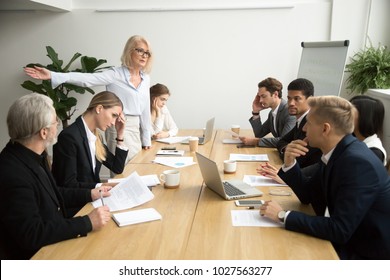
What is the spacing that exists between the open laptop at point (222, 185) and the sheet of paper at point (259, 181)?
0.28 ft

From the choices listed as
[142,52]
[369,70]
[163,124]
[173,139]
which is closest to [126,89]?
[142,52]

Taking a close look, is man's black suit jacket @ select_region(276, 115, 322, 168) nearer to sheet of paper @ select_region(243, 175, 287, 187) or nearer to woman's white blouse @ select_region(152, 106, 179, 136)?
sheet of paper @ select_region(243, 175, 287, 187)

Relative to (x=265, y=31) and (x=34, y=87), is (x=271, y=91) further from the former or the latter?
(x=34, y=87)

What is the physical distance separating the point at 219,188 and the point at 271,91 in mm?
1808

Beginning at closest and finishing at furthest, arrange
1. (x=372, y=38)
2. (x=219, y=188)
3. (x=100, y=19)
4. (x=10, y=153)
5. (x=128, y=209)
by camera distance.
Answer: (x=10, y=153) < (x=128, y=209) < (x=219, y=188) < (x=372, y=38) < (x=100, y=19)

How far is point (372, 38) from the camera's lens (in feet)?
15.0

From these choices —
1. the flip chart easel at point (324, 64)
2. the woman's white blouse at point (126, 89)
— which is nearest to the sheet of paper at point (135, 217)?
the woman's white blouse at point (126, 89)

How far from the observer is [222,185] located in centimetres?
201

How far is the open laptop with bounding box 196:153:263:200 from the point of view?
202cm

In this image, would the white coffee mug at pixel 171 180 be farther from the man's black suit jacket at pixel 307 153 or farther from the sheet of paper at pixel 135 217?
the man's black suit jacket at pixel 307 153

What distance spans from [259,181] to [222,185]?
0.42 m

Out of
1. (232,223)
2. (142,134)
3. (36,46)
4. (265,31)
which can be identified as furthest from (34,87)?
(232,223)

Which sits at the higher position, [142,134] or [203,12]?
[203,12]

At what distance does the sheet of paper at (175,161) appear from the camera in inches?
109
